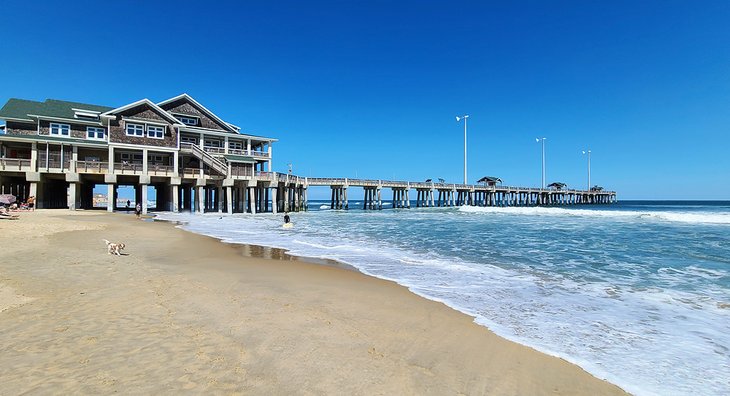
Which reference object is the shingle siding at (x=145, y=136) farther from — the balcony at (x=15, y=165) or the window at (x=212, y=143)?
the balcony at (x=15, y=165)

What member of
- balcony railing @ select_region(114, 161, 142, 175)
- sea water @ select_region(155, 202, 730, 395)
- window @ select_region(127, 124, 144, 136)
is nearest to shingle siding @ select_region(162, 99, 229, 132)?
window @ select_region(127, 124, 144, 136)

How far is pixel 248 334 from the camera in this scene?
4668mm

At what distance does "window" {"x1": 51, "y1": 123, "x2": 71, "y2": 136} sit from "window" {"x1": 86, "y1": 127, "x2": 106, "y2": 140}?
1.33m

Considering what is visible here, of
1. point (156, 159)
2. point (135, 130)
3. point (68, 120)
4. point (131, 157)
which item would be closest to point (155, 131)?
point (135, 130)

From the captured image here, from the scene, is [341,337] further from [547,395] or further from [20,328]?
[20,328]

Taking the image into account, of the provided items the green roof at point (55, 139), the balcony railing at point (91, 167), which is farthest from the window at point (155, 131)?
the balcony railing at point (91, 167)

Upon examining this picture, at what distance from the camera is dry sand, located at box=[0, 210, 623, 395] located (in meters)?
3.46

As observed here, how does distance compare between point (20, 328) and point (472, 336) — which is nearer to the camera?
point (20, 328)

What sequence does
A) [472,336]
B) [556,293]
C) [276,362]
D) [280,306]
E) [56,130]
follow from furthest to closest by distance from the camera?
1. [56,130]
2. [556,293]
3. [280,306]
4. [472,336]
5. [276,362]

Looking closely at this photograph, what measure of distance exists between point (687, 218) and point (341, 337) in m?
44.0

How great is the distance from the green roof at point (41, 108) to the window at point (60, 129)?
2.60 ft

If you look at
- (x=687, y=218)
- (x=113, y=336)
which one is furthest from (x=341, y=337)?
(x=687, y=218)

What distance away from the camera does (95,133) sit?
3253cm

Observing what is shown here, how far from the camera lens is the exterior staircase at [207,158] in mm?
33781
